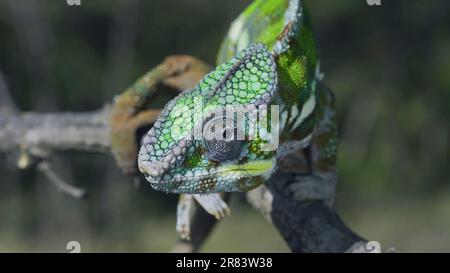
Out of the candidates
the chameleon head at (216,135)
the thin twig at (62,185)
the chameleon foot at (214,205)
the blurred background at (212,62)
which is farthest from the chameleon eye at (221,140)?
the blurred background at (212,62)

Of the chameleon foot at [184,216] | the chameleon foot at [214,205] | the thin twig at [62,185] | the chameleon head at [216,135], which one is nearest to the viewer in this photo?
the chameleon head at [216,135]

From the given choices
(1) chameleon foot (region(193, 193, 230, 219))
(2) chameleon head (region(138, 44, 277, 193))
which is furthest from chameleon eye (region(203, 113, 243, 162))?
(1) chameleon foot (region(193, 193, 230, 219))

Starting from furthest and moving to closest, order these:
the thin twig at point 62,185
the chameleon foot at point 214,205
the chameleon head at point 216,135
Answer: the thin twig at point 62,185, the chameleon foot at point 214,205, the chameleon head at point 216,135

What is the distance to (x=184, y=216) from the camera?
9.22 ft

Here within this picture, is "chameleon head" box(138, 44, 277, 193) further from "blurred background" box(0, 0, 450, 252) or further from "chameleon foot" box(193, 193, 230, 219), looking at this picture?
"blurred background" box(0, 0, 450, 252)

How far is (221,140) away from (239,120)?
82 millimetres

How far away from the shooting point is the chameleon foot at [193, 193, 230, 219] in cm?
267

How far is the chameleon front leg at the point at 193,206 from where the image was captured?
268 centimetres

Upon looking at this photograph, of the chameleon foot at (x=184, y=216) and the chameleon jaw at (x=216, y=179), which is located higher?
the chameleon jaw at (x=216, y=179)

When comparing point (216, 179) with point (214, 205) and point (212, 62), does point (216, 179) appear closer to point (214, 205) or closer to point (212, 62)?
point (214, 205)

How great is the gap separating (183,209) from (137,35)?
29.5 feet

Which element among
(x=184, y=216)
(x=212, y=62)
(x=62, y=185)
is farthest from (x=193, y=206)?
(x=212, y=62)

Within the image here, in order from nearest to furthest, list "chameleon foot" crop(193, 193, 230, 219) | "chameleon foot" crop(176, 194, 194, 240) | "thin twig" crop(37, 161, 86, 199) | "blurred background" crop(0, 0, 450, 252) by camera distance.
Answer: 1. "chameleon foot" crop(193, 193, 230, 219)
2. "chameleon foot" crop(176, 194, 194, 240)
3. "thin twig" crop(37, 161, 86, 199)
4. "blurred background" crop(0, 0, 450, 252)

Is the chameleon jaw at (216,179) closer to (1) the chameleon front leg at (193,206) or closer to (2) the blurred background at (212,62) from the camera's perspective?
(1) the chameleon front leg at (193,206)
